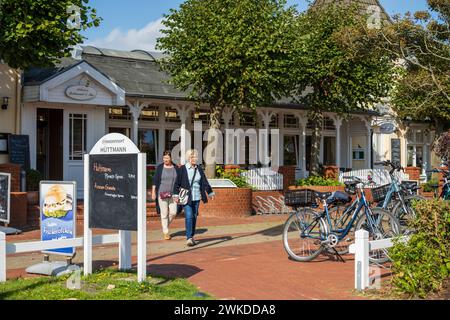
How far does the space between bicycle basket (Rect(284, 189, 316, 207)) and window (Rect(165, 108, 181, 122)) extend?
517 inches

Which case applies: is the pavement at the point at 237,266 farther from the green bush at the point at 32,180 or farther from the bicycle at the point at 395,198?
the green bush at the point at 32,180

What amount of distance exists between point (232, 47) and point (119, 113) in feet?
20.9

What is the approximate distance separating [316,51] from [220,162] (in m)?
5.56

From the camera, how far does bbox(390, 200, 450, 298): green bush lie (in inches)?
274

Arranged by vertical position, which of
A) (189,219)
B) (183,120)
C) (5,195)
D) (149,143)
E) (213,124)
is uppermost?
(183,120)

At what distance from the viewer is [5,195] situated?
42.7 feet

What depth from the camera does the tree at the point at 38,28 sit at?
1289cm

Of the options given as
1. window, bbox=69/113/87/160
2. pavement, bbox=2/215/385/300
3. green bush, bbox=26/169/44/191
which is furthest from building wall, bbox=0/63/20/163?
pavement, bbox=2/215/385/300

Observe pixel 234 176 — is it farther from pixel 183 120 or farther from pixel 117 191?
pixel 117 191

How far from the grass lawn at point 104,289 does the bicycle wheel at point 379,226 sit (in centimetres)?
296

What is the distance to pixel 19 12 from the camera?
13.0 meters

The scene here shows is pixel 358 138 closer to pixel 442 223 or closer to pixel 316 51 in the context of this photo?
pixel 316 51

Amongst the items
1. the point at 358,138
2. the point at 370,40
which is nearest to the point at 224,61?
the point at 370,40

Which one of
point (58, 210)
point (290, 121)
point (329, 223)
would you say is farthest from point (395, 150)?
point (58, 210)
